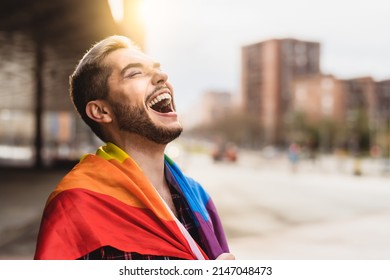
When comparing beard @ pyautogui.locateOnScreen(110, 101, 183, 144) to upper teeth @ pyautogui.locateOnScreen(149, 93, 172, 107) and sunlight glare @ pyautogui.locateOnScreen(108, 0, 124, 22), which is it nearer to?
upper teeth @ pyautogui.locateOnScreen(149, 93, 172, 107)

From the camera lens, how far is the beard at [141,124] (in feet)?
4.06

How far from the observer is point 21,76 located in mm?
11109

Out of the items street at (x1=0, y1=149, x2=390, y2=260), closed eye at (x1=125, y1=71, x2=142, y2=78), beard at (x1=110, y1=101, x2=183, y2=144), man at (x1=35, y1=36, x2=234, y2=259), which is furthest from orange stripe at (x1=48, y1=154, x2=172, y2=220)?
street at (x1=0, y1=149, x2=390, y2=260)

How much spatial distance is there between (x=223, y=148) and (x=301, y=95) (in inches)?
807

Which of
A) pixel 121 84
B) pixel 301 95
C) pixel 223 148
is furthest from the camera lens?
pixel 301 95

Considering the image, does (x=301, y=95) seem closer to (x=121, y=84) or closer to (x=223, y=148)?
(x=223, y=148)

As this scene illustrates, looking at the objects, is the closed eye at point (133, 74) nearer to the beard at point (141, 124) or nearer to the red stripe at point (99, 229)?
the beard at point (141, 124)

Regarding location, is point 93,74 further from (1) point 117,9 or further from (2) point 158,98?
(1) point 117,9

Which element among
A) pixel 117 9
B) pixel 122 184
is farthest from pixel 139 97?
pixel 117 9

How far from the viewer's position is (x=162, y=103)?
127 centimetres

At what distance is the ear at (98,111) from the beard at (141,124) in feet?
0.07

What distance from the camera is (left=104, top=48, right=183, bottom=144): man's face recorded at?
124cm

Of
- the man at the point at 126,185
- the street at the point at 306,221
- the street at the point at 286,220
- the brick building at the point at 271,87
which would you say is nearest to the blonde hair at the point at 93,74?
the man at the point at 126,185
